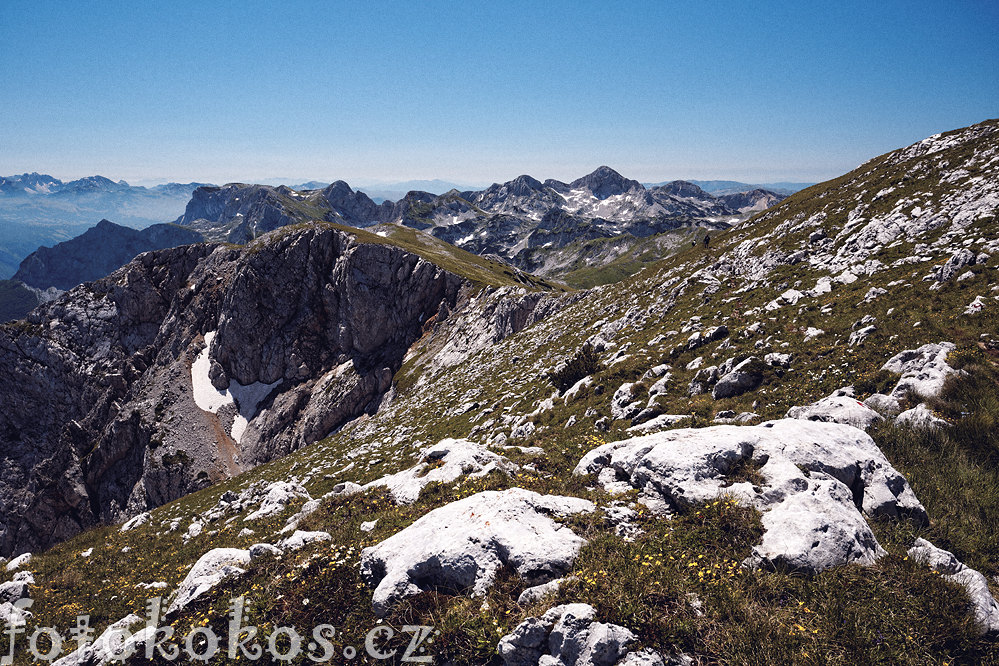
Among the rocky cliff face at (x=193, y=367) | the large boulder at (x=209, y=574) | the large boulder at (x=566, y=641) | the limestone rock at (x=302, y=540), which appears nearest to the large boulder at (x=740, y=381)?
the large boulder at (x=566, y=641)

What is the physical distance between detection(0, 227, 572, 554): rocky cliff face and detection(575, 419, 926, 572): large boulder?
67951mm

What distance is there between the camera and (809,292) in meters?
24.5

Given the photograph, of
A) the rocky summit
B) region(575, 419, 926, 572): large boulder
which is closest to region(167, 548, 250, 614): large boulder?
the rocky summit

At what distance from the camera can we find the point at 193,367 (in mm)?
87250

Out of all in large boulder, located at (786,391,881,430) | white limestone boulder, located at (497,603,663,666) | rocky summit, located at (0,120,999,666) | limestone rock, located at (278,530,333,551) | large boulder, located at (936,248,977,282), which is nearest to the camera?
white limestone boulder, located at (497,603,663,666)

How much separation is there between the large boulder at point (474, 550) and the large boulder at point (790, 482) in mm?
2378

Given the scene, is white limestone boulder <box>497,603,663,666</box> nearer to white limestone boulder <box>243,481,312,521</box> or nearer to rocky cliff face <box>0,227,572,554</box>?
white limestone boulder <box>243,481,312,521</box>

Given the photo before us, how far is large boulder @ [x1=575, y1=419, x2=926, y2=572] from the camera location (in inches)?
280

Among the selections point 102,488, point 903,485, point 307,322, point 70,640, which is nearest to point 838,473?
point 903,485

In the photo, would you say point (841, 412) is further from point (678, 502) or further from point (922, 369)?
point (678, 502)

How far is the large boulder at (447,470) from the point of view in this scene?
13.0 m

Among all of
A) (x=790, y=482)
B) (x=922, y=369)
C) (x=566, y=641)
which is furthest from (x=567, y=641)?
(x=922, y=369)

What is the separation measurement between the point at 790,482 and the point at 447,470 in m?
10.0

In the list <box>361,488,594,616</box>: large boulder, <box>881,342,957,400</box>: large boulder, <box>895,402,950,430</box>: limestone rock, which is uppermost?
<box>881,342,957,400</box>: large boulder
